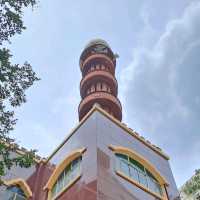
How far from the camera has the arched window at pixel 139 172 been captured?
47.4ft

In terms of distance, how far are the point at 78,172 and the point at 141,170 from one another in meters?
3.54

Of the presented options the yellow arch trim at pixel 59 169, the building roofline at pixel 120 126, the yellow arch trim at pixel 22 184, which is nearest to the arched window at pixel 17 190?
the yellow arch trim at pixel 22 184

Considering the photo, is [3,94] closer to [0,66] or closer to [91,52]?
[0,66]

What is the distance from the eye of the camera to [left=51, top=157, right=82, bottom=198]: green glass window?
14.4 metres

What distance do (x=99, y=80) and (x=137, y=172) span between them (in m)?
11.3

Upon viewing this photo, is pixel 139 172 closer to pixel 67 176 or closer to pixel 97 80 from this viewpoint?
pixel 67 176

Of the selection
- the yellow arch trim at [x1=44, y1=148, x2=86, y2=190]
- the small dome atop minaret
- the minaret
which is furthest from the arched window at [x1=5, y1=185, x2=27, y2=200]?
the small dome atop minaret

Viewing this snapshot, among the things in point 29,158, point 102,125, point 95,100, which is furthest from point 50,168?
point 29,158

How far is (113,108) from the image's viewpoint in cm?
2314

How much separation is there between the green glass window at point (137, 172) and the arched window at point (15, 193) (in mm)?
5594

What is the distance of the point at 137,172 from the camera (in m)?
15.4

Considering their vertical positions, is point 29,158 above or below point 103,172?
below

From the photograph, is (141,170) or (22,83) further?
(141,170)

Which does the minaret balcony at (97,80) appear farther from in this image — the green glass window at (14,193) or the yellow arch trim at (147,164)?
the green glass window at (14,193)
